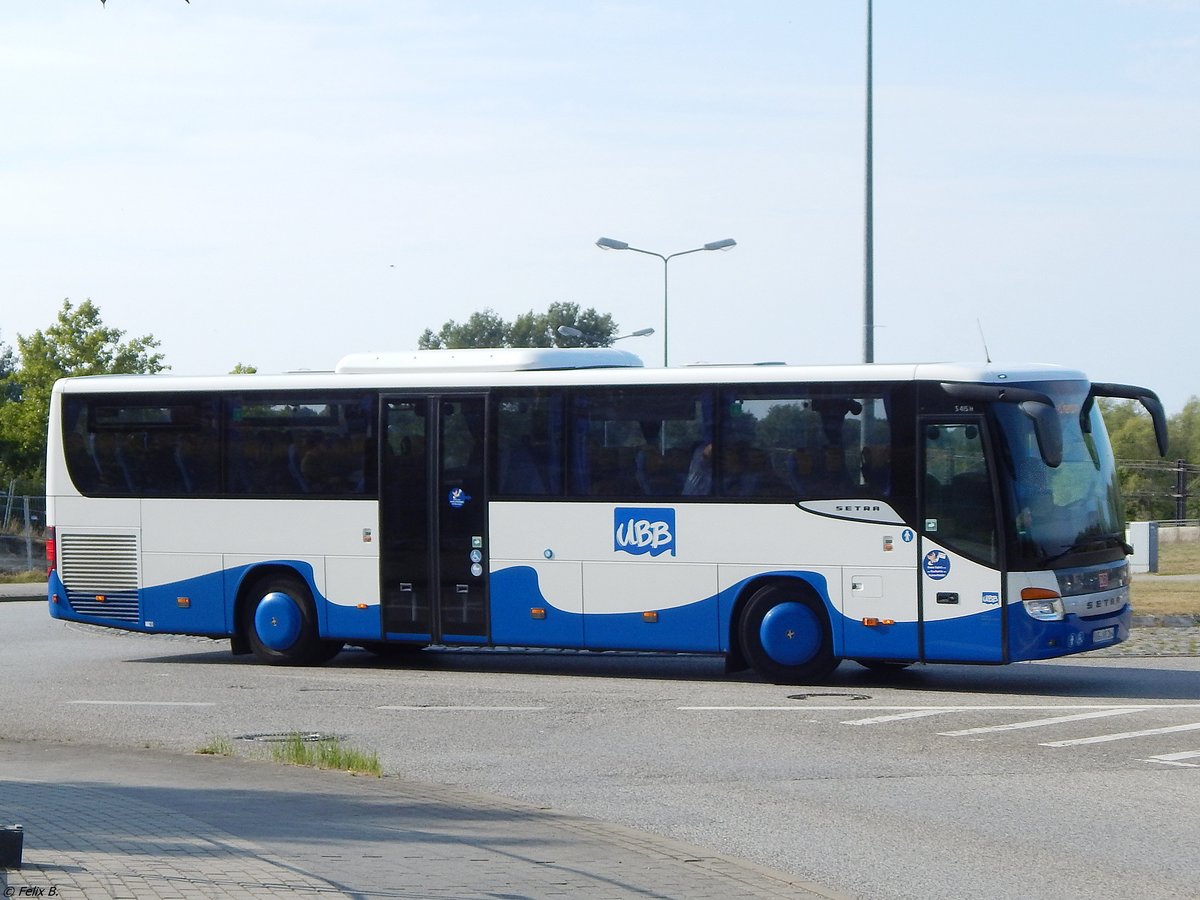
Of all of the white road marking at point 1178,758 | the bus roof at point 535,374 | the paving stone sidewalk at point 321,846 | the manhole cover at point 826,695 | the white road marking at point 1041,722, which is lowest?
the manhole cover at point 826,695

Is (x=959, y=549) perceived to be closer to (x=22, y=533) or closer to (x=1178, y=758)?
(x=1178, y=758)

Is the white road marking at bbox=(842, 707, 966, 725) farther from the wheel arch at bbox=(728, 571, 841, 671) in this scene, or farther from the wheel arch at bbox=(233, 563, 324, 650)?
the wheel arch at bbox=(233, 563, 324, 650)

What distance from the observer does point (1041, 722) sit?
13.3 metres

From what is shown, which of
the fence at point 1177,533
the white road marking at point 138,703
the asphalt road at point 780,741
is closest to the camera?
the asphalt road at point 780,741

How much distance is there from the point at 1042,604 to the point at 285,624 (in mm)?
8191

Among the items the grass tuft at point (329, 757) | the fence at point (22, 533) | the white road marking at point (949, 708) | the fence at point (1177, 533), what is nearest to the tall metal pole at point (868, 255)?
the white road marking at point (949, 708)

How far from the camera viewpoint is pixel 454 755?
12.0 meters

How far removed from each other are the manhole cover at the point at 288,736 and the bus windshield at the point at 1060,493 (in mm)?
6359

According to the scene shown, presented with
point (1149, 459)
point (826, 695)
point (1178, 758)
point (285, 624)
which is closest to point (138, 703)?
point (285, 624)

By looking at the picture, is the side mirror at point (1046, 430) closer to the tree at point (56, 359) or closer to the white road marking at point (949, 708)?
the white road marking at point (949, 708)

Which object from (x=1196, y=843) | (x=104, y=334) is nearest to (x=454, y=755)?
(x=1196, y=843)

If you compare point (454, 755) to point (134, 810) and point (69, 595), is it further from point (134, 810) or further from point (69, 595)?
point (69, 595)

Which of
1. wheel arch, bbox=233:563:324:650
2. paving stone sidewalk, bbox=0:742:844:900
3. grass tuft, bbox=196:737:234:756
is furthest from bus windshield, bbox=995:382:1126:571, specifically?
wheel arch, bbox=233:563:324:650

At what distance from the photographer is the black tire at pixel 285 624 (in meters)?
18.3
